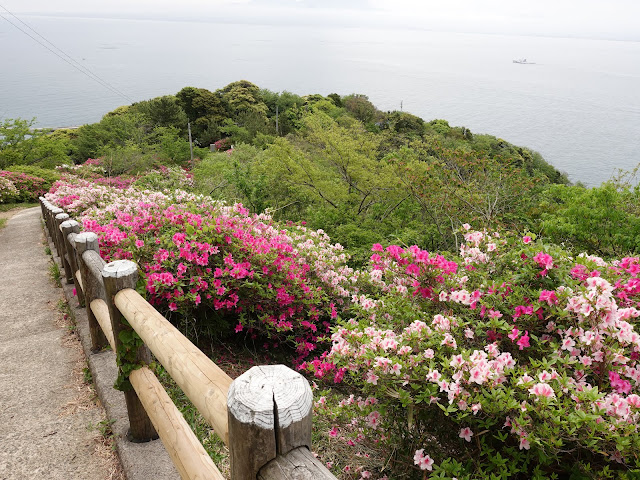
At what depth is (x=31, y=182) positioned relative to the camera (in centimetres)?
1758

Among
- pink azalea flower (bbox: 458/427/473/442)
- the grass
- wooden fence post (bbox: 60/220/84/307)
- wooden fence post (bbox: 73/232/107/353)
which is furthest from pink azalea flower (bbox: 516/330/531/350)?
the grass

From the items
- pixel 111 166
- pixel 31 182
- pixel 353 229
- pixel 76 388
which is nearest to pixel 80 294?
pixel 76 388

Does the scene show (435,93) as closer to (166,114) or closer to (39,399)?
(166,114)

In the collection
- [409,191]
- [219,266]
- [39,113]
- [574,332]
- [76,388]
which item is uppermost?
[574,332]

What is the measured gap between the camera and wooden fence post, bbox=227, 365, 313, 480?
0.84 metres

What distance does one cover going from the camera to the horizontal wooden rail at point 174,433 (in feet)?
4.53

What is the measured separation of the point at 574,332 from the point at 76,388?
3.18 metres

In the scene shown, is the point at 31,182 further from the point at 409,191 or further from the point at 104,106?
the point at 104,106

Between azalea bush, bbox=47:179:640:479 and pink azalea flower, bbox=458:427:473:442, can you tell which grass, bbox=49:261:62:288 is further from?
pink azalea flower, bbox=458:427:473:442

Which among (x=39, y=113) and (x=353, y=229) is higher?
(x=353, y=229)

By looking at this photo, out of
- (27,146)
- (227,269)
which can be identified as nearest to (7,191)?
(27,146)

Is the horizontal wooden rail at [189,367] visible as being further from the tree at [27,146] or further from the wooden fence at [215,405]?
the tree at [27,146]

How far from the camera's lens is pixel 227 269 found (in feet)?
11.5

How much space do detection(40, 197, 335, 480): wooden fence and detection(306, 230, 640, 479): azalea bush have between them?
0.85 metres
